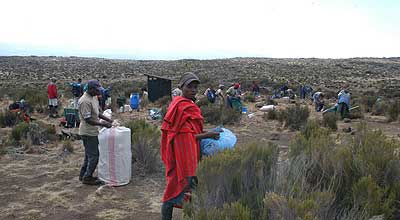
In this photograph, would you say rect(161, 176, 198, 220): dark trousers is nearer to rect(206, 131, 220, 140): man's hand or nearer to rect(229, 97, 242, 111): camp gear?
rect(206, 131, 220, 140): man's hand

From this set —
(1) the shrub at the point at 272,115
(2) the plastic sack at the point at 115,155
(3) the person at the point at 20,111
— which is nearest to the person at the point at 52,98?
(3) the person at the point at 20,111

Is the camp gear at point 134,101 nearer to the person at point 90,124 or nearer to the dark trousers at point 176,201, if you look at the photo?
the person at point 90,124

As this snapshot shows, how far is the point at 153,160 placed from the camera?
27.0 feet

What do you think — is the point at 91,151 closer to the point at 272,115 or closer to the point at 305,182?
the point at 305,182

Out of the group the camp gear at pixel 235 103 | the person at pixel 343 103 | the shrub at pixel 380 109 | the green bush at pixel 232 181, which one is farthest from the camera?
the shrub at pixel 380 109

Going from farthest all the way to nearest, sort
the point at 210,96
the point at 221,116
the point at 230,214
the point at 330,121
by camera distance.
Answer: the point at 210,96
the point at 221,116
the point at 330,121
the point at 230,214

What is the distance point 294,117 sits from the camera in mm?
14312

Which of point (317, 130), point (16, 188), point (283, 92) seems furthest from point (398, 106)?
point (16, 188)

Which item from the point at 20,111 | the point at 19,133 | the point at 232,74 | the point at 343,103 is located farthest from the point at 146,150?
the point at 232,74

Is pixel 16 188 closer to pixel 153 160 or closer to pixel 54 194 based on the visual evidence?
pixel 54 194

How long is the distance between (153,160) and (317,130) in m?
3.95

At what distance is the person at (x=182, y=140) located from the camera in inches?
160

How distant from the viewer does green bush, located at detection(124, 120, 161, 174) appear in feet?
27.0

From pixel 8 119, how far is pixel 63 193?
8181 millimetres
